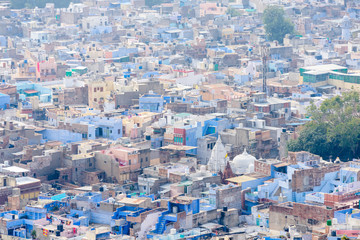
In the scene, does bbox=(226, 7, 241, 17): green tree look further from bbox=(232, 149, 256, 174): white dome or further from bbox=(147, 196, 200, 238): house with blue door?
bbox=(147, 196, 200, 238): house with blue door

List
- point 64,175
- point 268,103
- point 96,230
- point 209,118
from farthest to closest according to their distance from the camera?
point 268,103, point 209,118, point 64,175, point 96,230

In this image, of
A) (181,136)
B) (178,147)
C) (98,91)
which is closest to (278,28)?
(98,91)

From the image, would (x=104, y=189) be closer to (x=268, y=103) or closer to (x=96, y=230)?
(x=96, y=230)

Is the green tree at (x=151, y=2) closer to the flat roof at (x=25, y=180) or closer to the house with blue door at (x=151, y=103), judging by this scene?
the house with blue door at (x=151, y=103)

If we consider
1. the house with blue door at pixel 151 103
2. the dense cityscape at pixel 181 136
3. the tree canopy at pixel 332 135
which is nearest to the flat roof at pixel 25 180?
the dense cityscape at pixel 181 136

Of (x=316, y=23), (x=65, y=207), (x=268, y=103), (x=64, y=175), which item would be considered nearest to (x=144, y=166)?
(x=64, y=175)

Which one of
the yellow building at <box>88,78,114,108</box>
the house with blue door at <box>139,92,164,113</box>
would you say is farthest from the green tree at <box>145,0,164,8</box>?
the house with blue door at <box>139,92,164,113</box>

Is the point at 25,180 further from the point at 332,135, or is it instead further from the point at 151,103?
the point at 151,103
